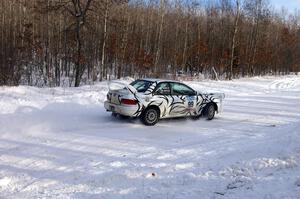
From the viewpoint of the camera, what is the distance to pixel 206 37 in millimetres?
47719

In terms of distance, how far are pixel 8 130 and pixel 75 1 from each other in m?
14.8

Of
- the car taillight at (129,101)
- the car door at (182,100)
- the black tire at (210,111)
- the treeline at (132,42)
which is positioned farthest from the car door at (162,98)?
the treeline at (132,42)

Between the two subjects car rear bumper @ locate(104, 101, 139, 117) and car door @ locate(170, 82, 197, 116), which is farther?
car door @ locate(170, 82, 197, 116)

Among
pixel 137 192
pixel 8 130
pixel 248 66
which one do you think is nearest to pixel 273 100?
pixel 8 130

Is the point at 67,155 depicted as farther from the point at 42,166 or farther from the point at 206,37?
the point at 206,37

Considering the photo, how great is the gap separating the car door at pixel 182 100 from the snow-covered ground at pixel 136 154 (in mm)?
386

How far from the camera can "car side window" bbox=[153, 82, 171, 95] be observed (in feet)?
39.4

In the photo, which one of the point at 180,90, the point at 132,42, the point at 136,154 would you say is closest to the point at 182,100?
the point at 180,90

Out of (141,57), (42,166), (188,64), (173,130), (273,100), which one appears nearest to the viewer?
(42,166)

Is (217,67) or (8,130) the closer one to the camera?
(8,130)

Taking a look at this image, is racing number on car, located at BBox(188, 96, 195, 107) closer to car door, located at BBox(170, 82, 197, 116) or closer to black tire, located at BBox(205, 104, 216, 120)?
car door, located at BBox(170, 82, 197, 116)

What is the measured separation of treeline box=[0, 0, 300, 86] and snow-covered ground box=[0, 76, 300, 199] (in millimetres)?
10822

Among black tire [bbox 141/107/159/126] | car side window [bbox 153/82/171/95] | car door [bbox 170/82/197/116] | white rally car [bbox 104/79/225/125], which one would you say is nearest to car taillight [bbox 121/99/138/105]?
white rally car [bbox 104/79/225/125]

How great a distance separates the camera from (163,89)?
12188 millimetres
